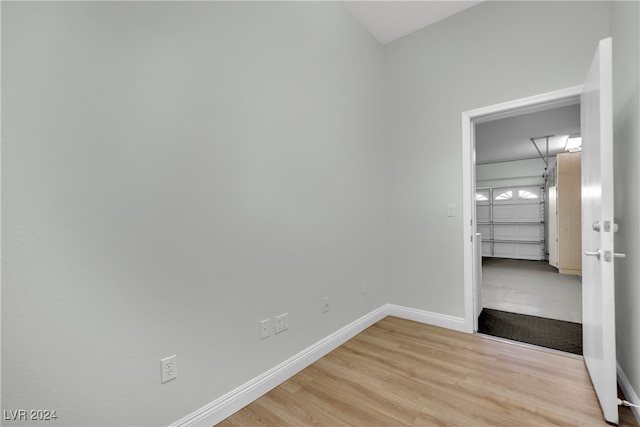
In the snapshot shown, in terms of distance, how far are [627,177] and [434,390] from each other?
1707 millimetres

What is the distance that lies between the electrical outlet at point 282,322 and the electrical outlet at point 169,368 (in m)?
0.66

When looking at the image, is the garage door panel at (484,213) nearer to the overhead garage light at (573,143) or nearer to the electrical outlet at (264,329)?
the overhead garage light at (573,143)

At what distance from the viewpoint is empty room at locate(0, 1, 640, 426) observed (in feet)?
3.42

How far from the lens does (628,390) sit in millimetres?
1615

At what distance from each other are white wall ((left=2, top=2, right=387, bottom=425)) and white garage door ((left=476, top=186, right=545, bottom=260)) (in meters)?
7.74

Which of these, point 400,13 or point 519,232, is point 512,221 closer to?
point 519,232

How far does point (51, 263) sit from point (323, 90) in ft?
6.66

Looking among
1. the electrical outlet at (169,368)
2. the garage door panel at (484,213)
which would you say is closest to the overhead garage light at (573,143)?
the garage door panel at (484,213)

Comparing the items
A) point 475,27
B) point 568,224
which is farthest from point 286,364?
point 568,224

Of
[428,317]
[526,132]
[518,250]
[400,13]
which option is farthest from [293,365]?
[518,250]

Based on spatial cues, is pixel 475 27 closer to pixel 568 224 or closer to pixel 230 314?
pixel 230 314

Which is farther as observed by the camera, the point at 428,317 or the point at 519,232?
the point at 519,232

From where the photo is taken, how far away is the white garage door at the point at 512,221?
7500 mm

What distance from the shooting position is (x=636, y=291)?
4.92 feet
